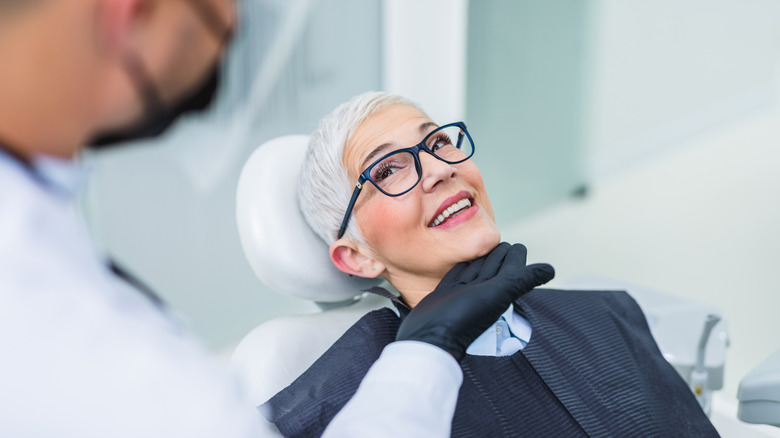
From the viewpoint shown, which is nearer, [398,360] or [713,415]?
[398,360]

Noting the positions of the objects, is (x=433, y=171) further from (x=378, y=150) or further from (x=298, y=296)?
(x=298, y=296)

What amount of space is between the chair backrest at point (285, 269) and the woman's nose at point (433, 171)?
0.92ft

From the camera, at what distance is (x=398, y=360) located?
0.84 meters

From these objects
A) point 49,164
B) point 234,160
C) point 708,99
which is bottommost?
point 234,160

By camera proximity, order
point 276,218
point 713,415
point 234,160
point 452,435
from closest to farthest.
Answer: point 452,435 < point 276,218 < point 713,415 < point 234,160

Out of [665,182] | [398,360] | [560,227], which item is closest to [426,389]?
[398,360]

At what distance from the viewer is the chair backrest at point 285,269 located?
133 cm

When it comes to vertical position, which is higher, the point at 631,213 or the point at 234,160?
the point at 234,160

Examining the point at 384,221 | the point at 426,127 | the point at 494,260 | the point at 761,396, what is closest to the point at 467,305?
the point at 494,260

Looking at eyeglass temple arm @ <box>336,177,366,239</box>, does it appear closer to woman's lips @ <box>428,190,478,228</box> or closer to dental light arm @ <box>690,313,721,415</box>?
woman's lips @ <box>428,190,478,228</box>

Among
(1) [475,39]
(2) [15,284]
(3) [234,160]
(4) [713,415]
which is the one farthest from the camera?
(1) [475,39]

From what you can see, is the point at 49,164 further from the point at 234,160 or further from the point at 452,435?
the point at 234,160

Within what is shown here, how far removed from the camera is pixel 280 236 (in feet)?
4.63

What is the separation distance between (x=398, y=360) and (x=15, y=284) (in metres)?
0.45
